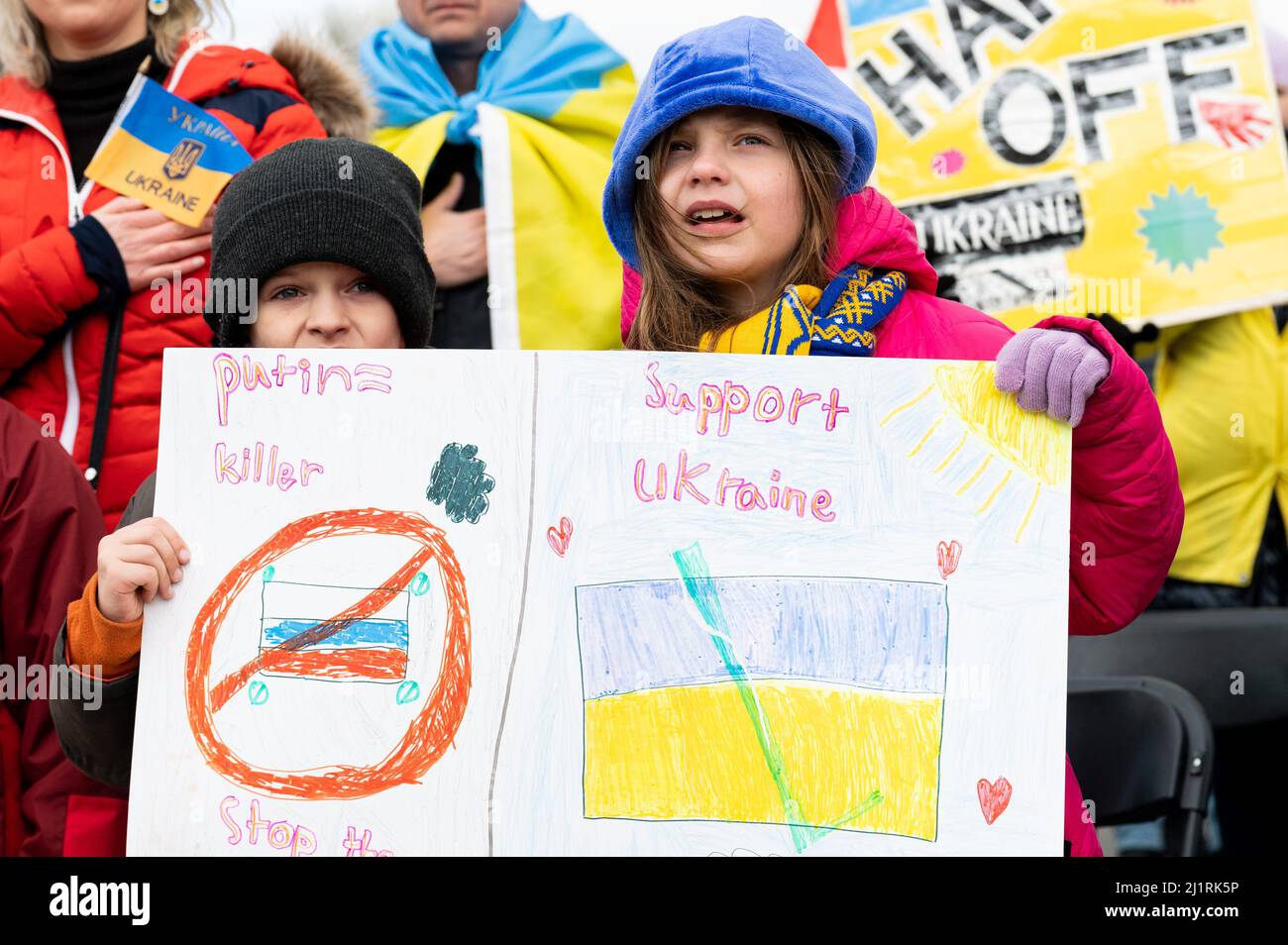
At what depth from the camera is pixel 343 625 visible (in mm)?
1855

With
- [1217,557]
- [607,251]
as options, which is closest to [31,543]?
[607,251]

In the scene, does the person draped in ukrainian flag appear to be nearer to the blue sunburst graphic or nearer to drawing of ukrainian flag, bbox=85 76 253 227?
drawing of ukrainian flag, bbox=85 76 253 227

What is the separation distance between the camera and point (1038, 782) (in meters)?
1.82

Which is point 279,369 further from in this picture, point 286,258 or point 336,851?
point 336,851

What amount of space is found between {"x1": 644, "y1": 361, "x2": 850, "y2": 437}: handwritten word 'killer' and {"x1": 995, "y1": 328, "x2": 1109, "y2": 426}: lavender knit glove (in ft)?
0.68

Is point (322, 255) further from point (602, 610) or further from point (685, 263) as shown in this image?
point (602, 610)

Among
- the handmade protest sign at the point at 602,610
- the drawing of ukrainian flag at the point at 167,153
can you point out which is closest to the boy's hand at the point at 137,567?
the handmade protest sign at the point at 602,610

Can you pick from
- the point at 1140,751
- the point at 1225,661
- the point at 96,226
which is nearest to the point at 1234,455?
the point at 1225,661

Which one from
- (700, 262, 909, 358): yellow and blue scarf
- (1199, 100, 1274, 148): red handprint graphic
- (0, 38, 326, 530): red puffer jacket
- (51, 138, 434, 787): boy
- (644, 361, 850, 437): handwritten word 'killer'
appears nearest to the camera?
(644, 361, 850, 437): handwritten word 'killer'

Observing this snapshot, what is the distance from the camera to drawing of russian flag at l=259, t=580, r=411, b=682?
6.05ft

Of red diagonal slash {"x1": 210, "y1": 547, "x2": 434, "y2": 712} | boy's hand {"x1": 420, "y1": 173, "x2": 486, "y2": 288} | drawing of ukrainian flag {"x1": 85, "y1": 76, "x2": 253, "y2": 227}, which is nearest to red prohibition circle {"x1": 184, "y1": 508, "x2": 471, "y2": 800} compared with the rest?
red diagonal slash {"x1": 210, "y1": 547, "x2": 434, "y2": 712}

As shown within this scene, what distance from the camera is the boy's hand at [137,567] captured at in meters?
1.81

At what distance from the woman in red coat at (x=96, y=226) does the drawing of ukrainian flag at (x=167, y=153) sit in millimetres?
53

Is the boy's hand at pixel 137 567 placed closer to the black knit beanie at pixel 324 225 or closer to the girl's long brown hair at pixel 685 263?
the black knit beanie at pixel 324 225
